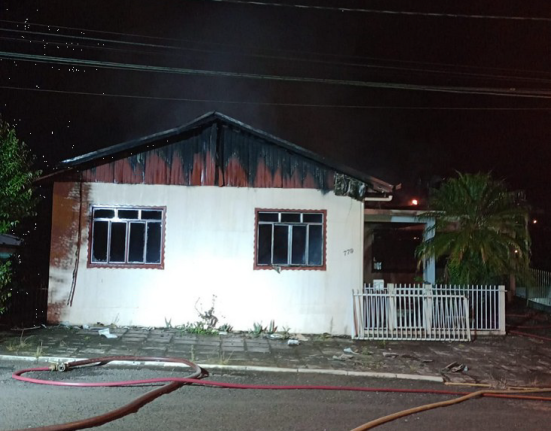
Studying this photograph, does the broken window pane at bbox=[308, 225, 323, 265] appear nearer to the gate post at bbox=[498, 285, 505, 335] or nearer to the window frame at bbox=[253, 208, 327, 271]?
the window frame at bbox=[253, 208, 327, 271]

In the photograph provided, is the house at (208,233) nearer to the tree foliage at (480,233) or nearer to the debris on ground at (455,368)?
the tree foliage at (480,233)

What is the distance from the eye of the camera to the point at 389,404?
7.30m

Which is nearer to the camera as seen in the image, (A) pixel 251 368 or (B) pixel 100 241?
(A) pixel 251 368

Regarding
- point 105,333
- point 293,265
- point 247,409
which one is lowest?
point 247,409

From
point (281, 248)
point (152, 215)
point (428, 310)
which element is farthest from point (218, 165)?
point (428, 310)

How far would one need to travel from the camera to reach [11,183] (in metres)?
10.9

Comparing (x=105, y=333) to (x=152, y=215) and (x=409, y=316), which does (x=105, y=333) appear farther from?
(x=409, y=316)

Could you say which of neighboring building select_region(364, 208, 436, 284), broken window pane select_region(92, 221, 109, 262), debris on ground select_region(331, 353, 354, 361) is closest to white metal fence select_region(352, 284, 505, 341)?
debris on ground select_region(331, 353, 354, 361)

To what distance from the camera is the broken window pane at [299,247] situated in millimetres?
12781

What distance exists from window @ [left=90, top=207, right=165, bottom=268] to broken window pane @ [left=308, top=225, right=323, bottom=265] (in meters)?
3.61

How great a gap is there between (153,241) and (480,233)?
27.2 feet

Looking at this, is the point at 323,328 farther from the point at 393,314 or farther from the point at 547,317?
the point at 547,317

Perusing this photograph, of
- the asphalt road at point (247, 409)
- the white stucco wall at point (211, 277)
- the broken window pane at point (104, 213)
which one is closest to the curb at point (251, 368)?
the asphalt road at point (247, 409)

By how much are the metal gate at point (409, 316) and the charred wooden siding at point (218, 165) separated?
2.93m
